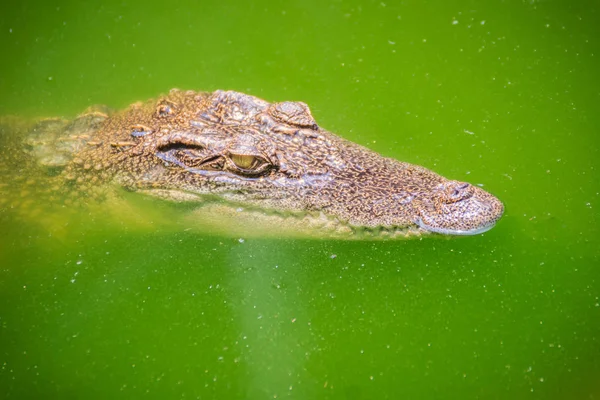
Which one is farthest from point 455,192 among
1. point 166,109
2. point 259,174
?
point 166,109

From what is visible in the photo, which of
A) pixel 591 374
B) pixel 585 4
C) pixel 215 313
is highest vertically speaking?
pixel 585 4

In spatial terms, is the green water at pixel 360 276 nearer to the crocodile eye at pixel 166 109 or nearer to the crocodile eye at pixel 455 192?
the crocodile eye at pixel 455 192

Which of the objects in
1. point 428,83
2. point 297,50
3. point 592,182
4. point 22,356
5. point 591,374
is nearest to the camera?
point 591,374

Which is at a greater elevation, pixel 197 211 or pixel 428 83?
pixel 428 83

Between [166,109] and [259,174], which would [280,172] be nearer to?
[259,174]

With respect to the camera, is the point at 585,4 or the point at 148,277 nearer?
the point at 148,277

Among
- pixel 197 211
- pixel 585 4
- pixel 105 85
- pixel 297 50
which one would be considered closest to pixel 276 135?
pixel 197 211

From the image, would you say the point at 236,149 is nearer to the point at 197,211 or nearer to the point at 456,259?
the point at 197,211

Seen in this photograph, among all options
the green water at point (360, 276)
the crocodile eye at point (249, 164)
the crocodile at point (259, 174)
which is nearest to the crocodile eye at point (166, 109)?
the crocodile at point (259, 174)
